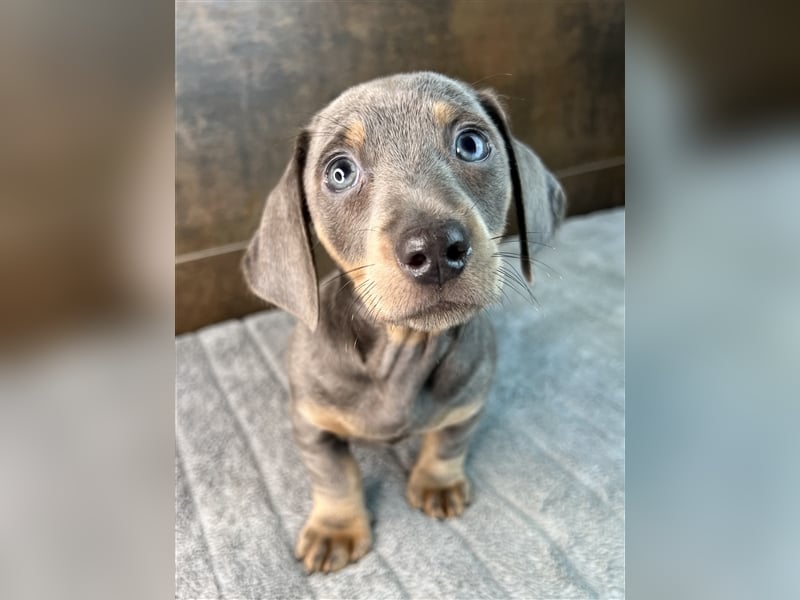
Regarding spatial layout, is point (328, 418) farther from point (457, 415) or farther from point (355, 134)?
point (355, 134)

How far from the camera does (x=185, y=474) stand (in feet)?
7.73

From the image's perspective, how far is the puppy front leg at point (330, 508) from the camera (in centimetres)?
206

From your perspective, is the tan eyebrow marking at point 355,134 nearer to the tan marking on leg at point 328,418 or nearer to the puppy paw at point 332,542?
the tan marking on leg at point 328,418

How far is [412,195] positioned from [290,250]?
1.60ft

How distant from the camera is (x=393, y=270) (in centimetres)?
147

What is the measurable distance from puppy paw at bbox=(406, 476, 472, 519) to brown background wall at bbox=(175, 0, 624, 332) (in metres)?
1.37

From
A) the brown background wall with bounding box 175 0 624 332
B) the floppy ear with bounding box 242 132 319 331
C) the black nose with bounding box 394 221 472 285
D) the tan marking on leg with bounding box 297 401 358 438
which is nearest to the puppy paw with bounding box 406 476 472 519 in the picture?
the tan marking on leg with bounding box 297 401 358 438

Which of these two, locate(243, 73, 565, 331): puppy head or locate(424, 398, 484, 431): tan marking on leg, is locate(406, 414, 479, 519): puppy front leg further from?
locate(243, 73, 565, 331): puppy head

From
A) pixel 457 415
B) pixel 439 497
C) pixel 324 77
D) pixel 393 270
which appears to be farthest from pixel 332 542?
pixel 324 77

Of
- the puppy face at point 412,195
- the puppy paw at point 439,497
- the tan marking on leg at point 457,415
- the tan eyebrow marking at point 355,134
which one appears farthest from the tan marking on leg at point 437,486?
the tan eyebrow marking at point 355,134

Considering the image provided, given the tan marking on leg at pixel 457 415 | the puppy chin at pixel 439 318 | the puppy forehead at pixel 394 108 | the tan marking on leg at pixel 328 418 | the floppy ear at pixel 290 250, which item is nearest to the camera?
the puppy chin at pixel 439 318

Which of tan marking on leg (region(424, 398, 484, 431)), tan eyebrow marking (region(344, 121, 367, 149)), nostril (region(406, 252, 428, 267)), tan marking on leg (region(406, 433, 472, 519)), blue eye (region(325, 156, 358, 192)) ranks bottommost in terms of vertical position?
tan marking on leg (region(406, 433, 472, 519))

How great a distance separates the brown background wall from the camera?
241cm

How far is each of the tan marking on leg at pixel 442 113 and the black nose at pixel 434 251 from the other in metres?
0.39
